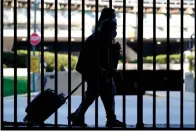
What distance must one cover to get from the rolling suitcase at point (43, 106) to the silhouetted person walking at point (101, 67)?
236mm

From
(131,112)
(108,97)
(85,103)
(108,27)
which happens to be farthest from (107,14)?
(131,112)

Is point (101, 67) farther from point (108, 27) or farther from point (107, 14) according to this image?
point (107, 14)

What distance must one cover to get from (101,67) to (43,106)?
81 centimetres

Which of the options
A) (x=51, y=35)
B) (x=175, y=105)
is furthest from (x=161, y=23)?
(x=175, y=105)

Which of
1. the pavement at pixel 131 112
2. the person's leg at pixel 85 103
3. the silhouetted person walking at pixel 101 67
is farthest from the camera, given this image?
the pavement at pixel 131 112

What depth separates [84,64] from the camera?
475 cm

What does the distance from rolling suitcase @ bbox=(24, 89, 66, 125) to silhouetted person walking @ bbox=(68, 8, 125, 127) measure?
0.78 ft

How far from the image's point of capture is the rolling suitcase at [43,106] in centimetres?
455

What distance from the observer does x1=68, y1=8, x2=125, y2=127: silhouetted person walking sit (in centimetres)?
453

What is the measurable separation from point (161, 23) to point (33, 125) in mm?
14352

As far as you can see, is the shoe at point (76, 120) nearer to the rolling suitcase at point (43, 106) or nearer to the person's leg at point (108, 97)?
the rolling suitcase at point (43, 106)

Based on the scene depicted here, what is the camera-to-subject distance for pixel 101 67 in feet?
15.0

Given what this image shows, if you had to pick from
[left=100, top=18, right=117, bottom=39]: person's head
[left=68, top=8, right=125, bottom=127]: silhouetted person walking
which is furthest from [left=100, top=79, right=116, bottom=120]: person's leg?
[left=100, top=18, right=117, bottom=39]: person's head

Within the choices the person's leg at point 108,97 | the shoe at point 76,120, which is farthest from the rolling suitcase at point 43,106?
the person's leg at point 108,97
